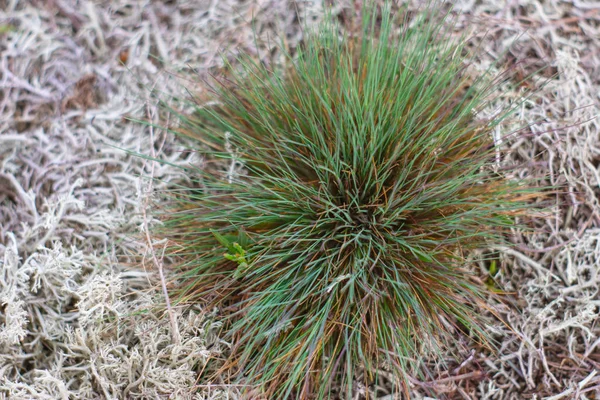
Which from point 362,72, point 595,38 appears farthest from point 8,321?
point 595,38

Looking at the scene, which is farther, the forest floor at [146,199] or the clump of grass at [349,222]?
the forest floor at [146,199]

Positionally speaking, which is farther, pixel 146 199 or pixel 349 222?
pixel 146 199

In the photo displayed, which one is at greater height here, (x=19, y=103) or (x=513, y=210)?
(x=513, y=210)

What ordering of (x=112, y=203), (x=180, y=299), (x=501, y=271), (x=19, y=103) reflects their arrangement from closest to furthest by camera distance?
(x=180, y=299)
(x=501, y=271)
(x=112, y=203)
(x=19, y=103)

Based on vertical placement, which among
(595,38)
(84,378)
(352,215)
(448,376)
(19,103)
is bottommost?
(84,378)

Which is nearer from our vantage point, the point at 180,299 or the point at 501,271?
the point at 180,299

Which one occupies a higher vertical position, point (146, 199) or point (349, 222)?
point (349, 222)

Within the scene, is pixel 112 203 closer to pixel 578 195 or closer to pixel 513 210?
pixel 513 210

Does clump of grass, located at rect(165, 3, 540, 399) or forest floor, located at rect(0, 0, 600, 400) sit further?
forest floor, located at rect(0, 0, 600, 400)
